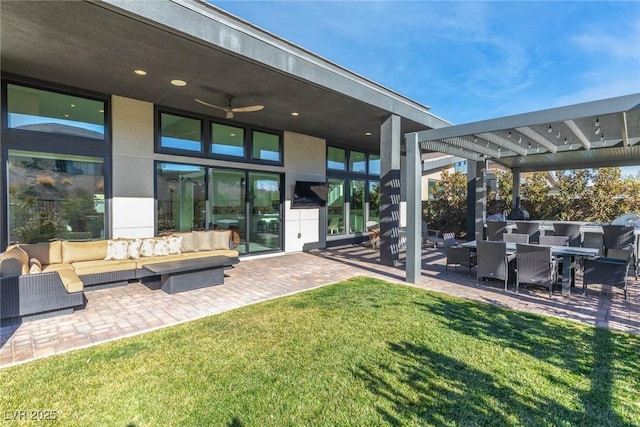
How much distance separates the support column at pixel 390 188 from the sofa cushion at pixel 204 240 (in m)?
4.38

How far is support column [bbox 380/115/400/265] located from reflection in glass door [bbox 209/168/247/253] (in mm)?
4072

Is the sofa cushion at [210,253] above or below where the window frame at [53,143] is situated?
below

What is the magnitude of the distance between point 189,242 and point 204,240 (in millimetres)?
360

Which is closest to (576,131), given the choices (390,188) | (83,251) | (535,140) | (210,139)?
(535,140)

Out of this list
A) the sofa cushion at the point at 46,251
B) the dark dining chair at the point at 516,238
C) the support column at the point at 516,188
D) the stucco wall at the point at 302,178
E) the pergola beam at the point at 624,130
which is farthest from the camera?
the support column at the point at 516,188

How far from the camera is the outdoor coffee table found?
5.58 metres

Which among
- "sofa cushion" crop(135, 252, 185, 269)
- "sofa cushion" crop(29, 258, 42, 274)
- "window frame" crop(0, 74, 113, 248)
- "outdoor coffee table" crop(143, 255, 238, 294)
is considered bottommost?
"outdoor coffee table" crop(143, 255, 238, 294)

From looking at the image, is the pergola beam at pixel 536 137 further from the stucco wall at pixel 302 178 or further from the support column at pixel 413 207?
the stucco wall at pixel 302 178

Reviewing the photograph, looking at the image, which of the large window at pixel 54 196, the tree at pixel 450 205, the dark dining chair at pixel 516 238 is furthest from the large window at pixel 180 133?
the tree at pixel 450 205

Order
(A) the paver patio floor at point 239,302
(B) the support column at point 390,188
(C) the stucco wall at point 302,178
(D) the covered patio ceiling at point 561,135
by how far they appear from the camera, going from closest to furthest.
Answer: (A) the paver patio floor at point 239,302 < (D) the covered patio ceiling at point 561,135 < (B) the support column at point 390,188 < (C) the stucco wall at point 302,178

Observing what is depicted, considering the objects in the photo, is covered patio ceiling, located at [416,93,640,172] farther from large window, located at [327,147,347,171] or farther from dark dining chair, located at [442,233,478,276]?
large window, located at [327,147,347,171]

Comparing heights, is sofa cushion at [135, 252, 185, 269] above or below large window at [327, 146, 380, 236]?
below

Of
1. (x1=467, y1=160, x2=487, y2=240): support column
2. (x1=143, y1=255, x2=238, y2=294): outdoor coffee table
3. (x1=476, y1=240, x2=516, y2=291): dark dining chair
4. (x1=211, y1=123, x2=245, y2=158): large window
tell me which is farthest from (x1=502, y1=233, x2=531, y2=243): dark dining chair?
(x1=211, y1=123, x2=245, y2=158): large window

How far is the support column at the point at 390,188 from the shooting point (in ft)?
25.7
